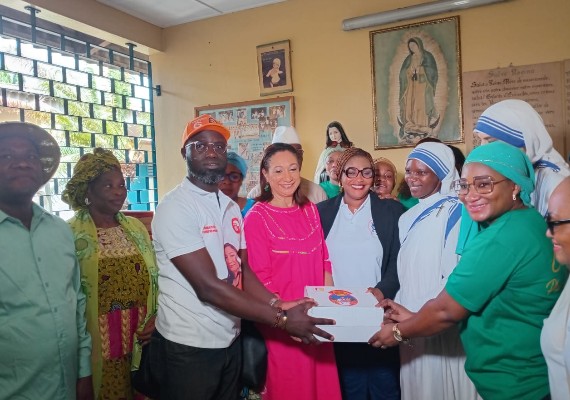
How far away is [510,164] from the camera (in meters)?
1.55

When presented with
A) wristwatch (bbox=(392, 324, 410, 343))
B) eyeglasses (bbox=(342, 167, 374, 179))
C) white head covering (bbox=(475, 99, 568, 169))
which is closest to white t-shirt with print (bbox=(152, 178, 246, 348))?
wristwatch (bbox=(392, 324, 410, 343))

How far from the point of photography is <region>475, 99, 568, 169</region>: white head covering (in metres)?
1.92

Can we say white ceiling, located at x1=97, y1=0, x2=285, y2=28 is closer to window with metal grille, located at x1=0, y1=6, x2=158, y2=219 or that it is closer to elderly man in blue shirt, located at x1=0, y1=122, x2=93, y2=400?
window with metal grille, located at x1=0, y1=6, x2=158, y2=219

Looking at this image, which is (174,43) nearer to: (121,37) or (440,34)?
(121,37)

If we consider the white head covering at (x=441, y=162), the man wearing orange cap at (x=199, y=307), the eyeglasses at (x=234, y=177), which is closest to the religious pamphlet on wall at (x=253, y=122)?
the eyeglasses at (x=234, y=177)

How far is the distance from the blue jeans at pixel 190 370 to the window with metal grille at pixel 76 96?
10.5ft

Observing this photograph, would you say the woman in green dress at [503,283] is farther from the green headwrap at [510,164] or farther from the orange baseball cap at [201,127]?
the orange baseball cap at [201,127]

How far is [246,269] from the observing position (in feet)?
6.87

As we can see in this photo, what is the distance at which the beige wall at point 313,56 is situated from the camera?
3955 millimetres

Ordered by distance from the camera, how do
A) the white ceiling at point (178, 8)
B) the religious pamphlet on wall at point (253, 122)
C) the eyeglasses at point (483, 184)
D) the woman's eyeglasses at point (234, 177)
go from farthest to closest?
the religious pamphlet on wall at point (253, 122)
the white ceiling at point (178, 8)
the woman's eyeglasses at point (234, 177)
the eyeglasses at point (483, 184)

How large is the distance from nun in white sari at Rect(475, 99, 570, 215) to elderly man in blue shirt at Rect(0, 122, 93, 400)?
197cm

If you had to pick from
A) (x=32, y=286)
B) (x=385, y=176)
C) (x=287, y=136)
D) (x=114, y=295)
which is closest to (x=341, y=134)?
(x=287, y=136)

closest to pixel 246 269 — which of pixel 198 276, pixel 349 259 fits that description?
pixel 198 276

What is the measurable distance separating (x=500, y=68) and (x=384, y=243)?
2.75 metres
